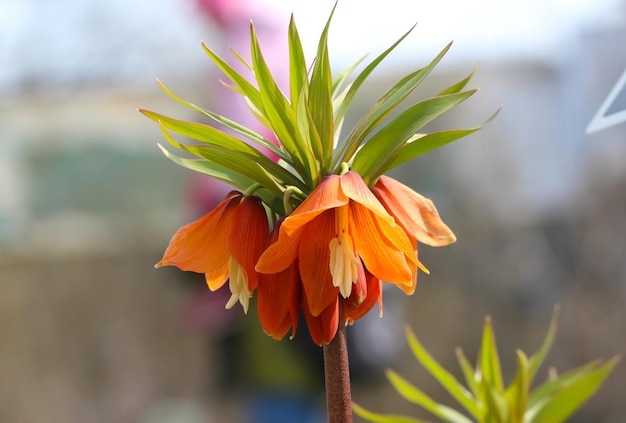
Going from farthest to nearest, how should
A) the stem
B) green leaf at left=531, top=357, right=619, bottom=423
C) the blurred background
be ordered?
the blurred background → green leaf at left=531, top=357, right=619, bottom=423 → the stem

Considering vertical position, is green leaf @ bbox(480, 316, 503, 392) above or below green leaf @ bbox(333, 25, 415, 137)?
below

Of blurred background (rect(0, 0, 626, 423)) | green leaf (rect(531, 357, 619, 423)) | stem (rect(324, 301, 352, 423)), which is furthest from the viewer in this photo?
blurred background (rect(0, 0, 626, 423))

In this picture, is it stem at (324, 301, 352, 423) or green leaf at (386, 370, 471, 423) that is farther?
green leaf at (386, 370, 471, 423)

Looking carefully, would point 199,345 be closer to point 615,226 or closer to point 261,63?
point 615,226

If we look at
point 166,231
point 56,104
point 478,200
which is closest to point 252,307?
point 166,231

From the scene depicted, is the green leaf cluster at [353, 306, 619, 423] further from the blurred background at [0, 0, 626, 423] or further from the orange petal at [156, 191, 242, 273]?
the blurred background at [0, 0, 626, 423]

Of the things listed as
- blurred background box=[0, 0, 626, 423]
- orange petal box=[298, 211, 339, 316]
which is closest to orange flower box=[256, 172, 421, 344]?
orange petal box=[298, 211, 339, 316]
